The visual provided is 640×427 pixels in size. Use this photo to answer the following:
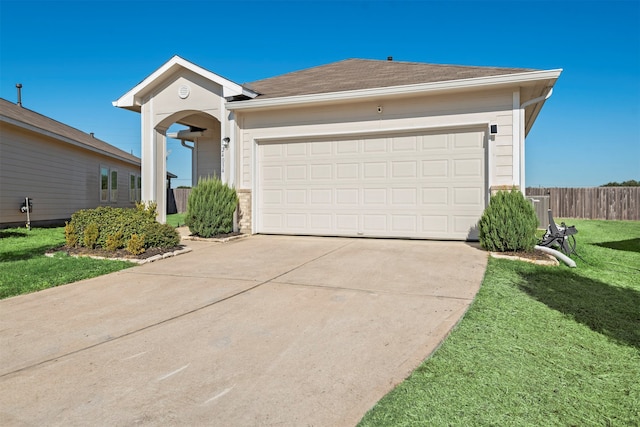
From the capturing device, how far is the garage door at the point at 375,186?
803 centimetres

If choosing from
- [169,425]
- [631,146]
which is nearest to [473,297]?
[169,425]

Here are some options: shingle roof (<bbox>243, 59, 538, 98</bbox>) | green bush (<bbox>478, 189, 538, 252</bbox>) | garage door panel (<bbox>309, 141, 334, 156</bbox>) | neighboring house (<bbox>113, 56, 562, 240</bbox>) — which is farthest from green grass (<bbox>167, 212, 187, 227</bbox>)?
green bush (<bbox>478, 189, 538, 252</bbox>)

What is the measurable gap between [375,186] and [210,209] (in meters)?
3.86

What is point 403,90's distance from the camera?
811cm

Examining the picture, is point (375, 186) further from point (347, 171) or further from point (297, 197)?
point (297, 197)

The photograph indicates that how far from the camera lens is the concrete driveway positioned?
2.20 metres

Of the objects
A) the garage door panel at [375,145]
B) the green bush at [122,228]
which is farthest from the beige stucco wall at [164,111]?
the garage door panel at [375,145]

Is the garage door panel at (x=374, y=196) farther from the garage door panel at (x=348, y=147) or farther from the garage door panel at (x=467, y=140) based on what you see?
the garage door panel at (x=467, y=140)

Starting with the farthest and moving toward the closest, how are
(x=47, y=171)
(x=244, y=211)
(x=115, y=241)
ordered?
(x=47, y=171) → (x=244, y=211) → (x=115, y=241)

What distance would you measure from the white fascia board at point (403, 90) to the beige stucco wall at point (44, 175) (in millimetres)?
8061

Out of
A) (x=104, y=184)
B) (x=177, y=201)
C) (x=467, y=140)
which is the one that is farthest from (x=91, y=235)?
(x=177, y=201)

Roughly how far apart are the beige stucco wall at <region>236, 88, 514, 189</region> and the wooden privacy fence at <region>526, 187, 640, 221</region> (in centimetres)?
1407

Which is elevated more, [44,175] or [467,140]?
[467,140]

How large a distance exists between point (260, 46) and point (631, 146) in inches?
846
